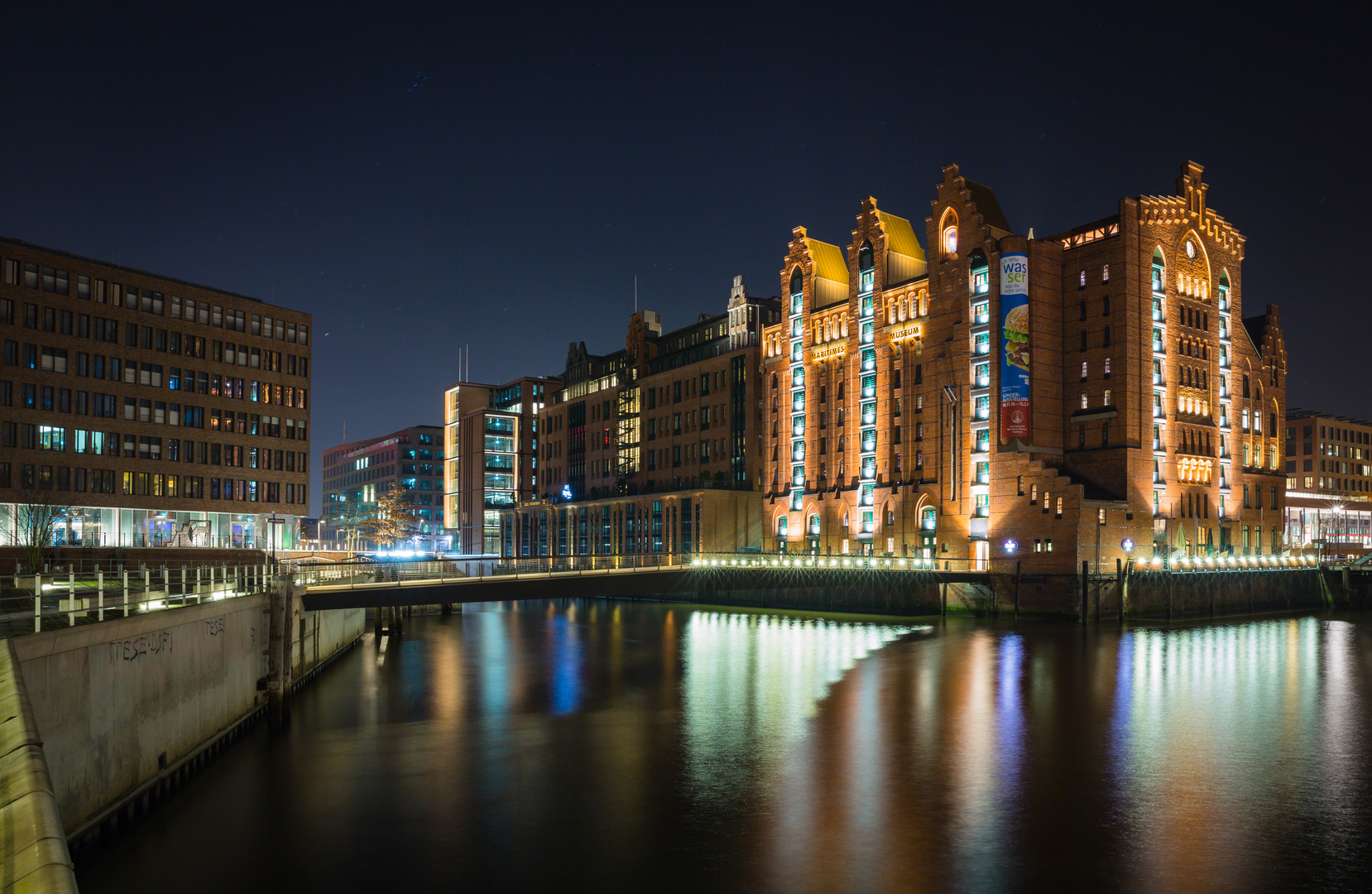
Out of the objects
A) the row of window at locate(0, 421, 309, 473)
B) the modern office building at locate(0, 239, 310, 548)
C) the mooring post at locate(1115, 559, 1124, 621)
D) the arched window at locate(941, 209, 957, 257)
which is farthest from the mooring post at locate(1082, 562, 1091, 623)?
the row of window at locate(0, 421, 309, 473)

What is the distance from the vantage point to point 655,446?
492 ft

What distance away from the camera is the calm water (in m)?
25.3

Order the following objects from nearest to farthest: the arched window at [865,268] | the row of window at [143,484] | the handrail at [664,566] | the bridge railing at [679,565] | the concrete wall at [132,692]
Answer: the concrete wall at [132,692] < the handrail at [664,566] < the bridge railing at [679,565] < the row of window at [143,484] < the arched window at [865,268]

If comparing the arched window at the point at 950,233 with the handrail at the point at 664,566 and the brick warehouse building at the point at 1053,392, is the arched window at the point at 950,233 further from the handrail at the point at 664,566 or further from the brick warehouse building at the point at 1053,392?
the handrail at the point at 664,566

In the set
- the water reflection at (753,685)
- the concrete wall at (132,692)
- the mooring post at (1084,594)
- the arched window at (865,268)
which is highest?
the arched window at (865,268)

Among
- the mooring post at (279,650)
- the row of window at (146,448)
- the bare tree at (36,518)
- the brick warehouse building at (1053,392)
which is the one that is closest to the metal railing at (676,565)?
the brick warehouse building at (1053,392)

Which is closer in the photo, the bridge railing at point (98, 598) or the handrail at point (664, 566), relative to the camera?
the bridge railing at point (98, 598)

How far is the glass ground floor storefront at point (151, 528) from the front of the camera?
88312 millimetres

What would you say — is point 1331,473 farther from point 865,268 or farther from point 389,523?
point 389,523

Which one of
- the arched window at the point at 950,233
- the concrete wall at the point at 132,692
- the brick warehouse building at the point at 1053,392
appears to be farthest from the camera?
the arched window at the point at 950,233

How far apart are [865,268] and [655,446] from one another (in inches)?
1870

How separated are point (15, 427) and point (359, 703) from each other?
2416 inches

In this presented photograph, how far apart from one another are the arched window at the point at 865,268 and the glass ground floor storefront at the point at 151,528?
66.5 m

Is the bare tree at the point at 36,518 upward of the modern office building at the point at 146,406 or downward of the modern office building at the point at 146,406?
downward
